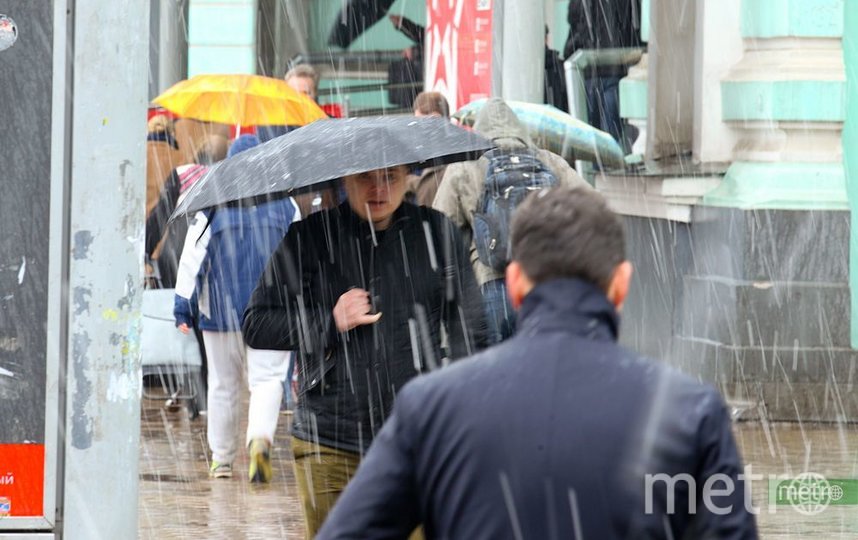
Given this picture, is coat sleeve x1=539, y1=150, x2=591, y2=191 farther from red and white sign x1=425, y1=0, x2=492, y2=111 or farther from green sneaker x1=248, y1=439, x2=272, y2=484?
red and white sign x1=425, y1=0, x2=492, y2=111

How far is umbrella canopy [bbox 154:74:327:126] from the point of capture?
516 inches

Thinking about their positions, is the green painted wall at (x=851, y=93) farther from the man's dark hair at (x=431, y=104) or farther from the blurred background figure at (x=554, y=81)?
the blurred background figure at (x=554, y=81)

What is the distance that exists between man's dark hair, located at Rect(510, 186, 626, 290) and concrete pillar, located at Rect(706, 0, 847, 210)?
26.6 ft

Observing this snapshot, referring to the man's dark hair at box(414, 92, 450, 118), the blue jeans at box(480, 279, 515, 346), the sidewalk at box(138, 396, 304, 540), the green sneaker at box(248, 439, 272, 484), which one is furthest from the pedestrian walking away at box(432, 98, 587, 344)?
the man's dark hair at box(414, 92, 450, 118)

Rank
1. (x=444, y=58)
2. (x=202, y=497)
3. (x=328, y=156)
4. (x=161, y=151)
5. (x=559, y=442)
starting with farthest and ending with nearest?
1. (x=444, y=58)
2. (x=161, y=151)
3. (x=202, y=497)
4. (x=328, y=156)
5. (x=559, y=442)

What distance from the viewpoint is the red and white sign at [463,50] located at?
482 inches

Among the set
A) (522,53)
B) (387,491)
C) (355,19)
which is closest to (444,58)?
(522,53)

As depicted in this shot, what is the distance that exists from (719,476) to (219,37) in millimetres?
23062

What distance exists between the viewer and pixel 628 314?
12.9 metres

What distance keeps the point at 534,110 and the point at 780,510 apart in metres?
2.69

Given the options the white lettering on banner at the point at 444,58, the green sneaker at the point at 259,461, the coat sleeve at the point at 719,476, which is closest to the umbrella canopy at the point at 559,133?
the green sneaker at the point at 259,461

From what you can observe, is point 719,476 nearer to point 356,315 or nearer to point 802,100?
point 356,315

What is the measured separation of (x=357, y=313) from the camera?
15.3ft

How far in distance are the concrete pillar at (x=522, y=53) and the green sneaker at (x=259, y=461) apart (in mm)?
3792
